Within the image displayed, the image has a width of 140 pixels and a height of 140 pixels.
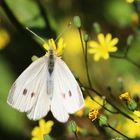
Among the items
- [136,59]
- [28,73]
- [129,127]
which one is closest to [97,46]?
[136,59]

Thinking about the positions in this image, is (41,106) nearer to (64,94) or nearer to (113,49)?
(64,94)

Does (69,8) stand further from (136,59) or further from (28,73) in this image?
(28,73)

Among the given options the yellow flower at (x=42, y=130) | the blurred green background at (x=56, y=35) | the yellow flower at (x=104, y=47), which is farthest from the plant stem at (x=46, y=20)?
the yellow flower at (x=42, y=130)

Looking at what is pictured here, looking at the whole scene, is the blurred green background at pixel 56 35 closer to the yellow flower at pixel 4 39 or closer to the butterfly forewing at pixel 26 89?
the yellow flower at pixel 4 39

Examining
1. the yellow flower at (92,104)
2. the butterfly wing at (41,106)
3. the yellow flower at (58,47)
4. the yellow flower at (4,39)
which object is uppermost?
the yellow flower at (58,47)

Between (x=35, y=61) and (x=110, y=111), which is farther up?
(x=35, y=61)

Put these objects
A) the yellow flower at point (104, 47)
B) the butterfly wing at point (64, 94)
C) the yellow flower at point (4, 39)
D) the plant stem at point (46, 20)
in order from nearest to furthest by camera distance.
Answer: the butterfly wing at point (64, 94), the yellow flower at point (104, 47), the plant stem at point (46, 20), the yellow flower at point (4, 39)

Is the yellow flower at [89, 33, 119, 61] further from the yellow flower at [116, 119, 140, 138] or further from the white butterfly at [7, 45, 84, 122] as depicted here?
the white butterfly at [7, 45, 84, 122]

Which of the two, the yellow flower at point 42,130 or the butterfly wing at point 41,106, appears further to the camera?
the yellow flower at point 42,130
